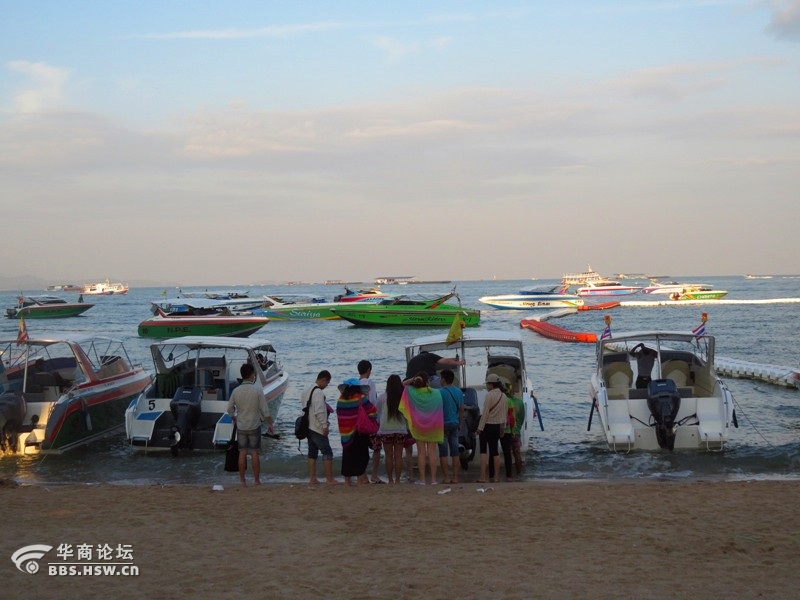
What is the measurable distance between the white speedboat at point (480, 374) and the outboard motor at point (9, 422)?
6.72 meters

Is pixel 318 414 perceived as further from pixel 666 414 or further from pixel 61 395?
pixel 61 395

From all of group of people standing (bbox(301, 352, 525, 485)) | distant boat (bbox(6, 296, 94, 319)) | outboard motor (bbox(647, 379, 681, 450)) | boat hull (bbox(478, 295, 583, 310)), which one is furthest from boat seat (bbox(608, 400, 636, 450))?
distant boat (bbox(6, 296, 94, 319))

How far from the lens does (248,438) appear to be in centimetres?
1106

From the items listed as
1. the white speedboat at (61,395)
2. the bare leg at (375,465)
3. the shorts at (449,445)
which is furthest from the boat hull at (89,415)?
the shorts at (449,445)

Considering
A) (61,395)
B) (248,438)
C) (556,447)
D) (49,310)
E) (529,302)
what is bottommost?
(556,447)

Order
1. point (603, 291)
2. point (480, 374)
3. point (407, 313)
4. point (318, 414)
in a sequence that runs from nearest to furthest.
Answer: point (318, 414) < point (480, 374) < point (407, 313) < point (603, 291)

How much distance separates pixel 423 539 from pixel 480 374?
821cm

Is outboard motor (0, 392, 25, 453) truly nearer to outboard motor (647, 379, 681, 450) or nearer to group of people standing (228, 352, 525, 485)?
group of people standing (228, 352, 525, 485)

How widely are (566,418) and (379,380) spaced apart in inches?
369

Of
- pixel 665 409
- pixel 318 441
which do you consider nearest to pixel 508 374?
pixel 665 409

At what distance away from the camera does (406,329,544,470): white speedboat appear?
12.4m

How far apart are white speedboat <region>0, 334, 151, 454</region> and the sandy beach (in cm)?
308

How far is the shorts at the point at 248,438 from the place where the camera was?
11031 mm

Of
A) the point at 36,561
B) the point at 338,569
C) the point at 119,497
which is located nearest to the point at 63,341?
the point at 119,497
